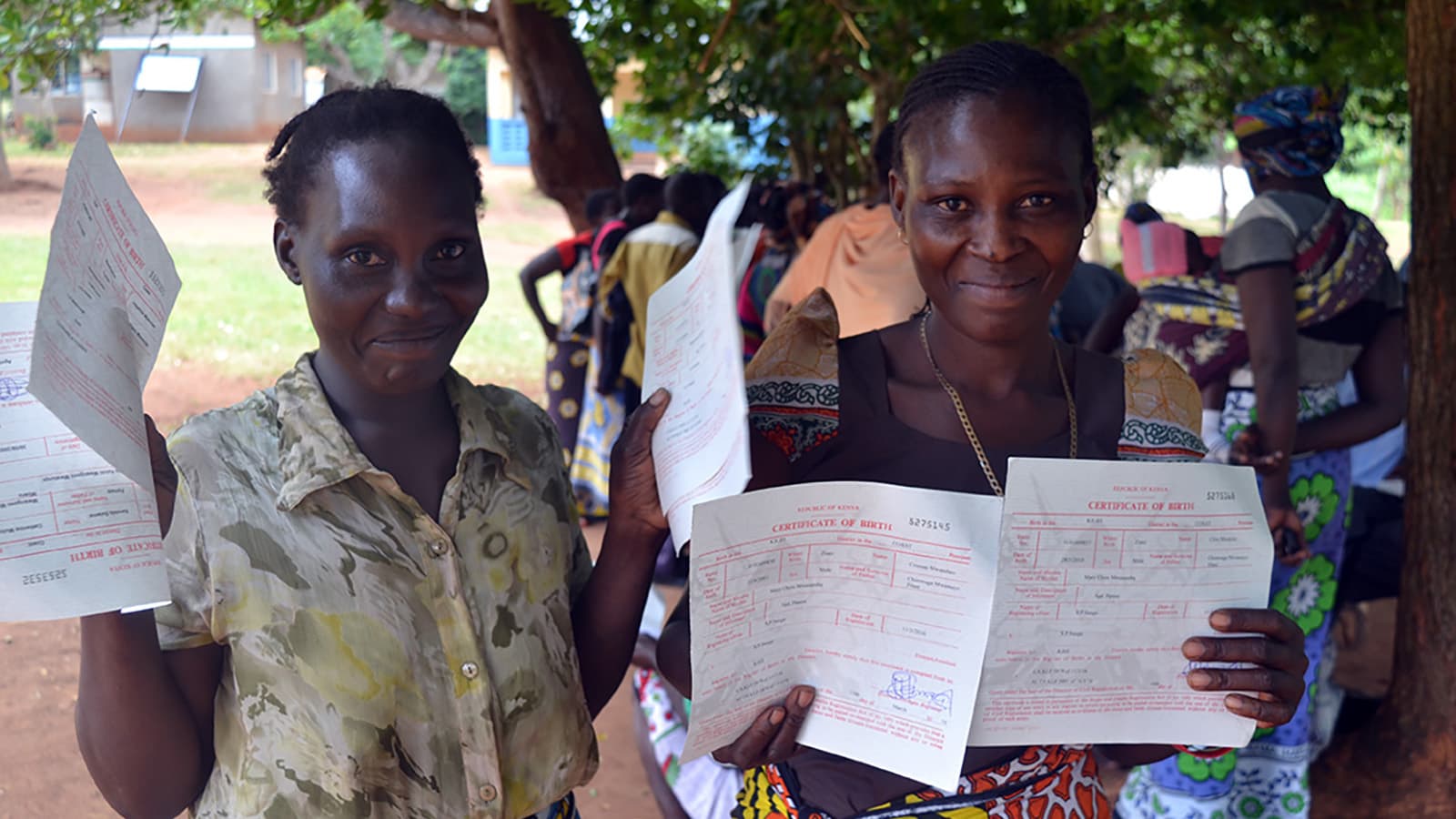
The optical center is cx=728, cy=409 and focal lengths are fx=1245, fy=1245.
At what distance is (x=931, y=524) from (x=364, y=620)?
608 millimetres

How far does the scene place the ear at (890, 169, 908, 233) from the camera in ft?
5.30

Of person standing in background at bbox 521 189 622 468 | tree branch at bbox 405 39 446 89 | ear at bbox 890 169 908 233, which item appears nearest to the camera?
ear at bbox 890 169 908 233

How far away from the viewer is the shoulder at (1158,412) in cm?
164

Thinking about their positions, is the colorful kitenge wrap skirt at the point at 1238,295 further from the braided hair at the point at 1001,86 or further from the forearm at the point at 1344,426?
the braided hair at the point at 1001,86

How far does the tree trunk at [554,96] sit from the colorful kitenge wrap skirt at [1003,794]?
444 cm

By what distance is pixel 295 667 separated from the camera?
1293mm

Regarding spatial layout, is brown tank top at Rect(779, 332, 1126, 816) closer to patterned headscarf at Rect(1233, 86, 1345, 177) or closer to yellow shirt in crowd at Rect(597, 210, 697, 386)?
patterned headscarf at Rect(1233, 86, 1345, 177)

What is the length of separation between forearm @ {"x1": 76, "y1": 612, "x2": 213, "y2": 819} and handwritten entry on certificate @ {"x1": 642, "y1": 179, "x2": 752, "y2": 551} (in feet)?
1.79

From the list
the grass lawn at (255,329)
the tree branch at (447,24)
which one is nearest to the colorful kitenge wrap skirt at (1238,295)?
the tree branch at (447,24)

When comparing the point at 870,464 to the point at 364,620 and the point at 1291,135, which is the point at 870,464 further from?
the point at 1291,135

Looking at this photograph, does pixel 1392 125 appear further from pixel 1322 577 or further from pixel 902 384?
pixel 902 384

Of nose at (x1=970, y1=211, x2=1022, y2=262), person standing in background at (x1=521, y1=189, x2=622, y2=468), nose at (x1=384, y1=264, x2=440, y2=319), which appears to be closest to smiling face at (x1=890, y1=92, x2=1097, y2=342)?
nose at (x1=970, y1=211, x2=1022, y2=262)

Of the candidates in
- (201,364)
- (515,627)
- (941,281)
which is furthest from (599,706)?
(201,364)

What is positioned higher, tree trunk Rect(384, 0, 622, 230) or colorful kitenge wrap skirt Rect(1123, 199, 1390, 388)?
tree trunk Rect(384, 0, 622, 230)
